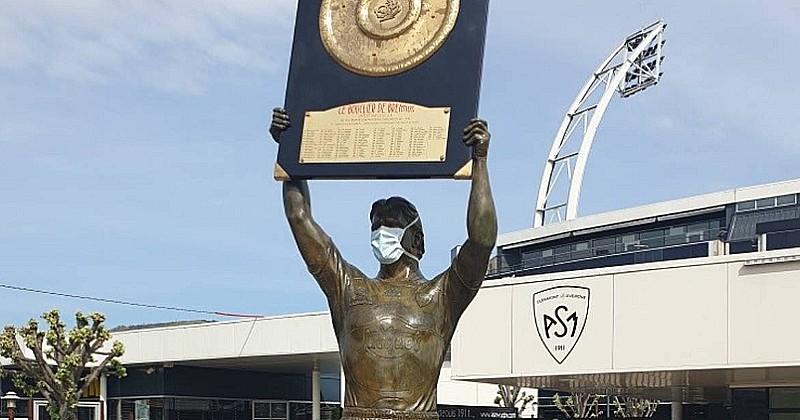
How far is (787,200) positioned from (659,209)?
5528mm

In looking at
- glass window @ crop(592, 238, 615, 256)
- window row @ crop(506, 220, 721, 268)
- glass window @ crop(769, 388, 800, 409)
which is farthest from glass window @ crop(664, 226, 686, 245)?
glass window @ crop(769, 388, 800, 409)

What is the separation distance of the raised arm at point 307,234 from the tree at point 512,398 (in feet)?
117

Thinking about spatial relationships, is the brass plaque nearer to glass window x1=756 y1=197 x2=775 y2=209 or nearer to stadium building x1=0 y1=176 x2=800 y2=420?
stadium building x1=0 y1=176 x2=800 y2=420

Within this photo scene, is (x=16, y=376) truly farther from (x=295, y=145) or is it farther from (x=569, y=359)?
(x=295, y=145)

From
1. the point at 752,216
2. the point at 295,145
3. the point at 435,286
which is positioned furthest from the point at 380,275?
the point at 752,216

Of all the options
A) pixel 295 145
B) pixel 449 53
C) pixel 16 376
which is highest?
pixel 449 53

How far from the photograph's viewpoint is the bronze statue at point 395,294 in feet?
22.1

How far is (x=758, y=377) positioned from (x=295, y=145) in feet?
71.5

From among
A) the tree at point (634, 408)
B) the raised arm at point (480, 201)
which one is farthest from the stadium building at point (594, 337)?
the raised arm at point (480, 201)

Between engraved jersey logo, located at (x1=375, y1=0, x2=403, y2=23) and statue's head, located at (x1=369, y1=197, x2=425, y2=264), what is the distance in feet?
3.11

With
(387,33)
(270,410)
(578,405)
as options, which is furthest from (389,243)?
(270,410)

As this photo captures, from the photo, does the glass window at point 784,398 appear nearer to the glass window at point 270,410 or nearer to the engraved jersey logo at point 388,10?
the engraved jersey logo at point 388,10

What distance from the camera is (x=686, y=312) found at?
81.3 ft

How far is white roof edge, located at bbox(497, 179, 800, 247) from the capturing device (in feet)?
140
